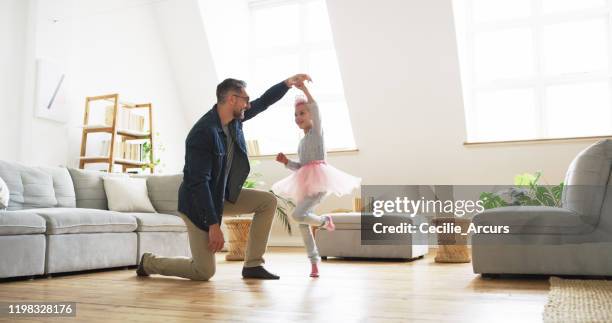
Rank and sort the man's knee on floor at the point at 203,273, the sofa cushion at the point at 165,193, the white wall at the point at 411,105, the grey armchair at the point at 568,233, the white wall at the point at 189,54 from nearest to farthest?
the grey armchair at the point at 568,233, the man's knee on floor at the point at 203,273, the sofa cushion at the point at 165,193, the white wall at the point at 411,105, the white wall at the point at 189,54

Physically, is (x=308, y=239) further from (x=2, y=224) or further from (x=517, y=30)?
(x=517, y=30)

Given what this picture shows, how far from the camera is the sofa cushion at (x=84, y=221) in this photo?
3.42 meters

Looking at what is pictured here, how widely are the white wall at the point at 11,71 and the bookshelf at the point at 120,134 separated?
2.10 ft

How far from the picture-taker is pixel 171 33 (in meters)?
6.81

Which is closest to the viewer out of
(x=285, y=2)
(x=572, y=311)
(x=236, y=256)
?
(x=572, y=311)

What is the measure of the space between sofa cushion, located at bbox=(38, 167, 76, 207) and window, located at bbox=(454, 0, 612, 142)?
4.09 meters

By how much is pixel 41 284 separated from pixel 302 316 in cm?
182

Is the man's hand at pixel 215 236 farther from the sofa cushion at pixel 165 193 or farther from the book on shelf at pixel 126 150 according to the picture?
the book on shelf at pixel 126 150

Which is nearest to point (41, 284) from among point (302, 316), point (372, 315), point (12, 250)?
point (12, 250)

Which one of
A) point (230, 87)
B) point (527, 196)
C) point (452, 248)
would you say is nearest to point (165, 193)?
point (230, 87)

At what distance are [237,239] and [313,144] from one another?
188cm

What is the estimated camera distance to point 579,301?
86.4 inches

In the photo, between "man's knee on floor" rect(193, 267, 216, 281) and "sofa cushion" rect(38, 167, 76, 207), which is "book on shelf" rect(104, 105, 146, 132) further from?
"man's knee on floor" rect(193, 267, 216, 281)

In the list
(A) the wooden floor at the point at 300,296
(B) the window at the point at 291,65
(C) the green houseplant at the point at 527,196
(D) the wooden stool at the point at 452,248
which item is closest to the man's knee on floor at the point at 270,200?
(A) the wooden floor at the point at 300,296
